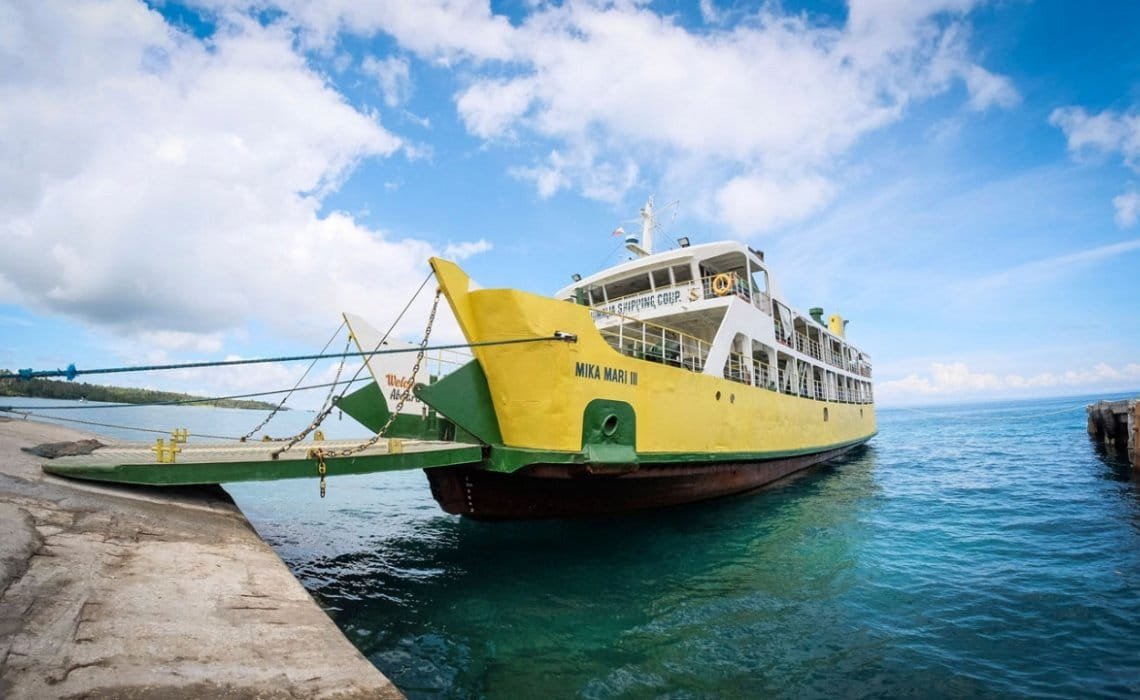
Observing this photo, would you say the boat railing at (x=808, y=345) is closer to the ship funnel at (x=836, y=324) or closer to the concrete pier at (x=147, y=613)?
the ship funnel at (x=836, y=324)

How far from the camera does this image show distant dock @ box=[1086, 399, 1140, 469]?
585 inches

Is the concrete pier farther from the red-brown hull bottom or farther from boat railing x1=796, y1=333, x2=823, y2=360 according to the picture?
boat railing x1=796, y1=333, x2=823, y2=360

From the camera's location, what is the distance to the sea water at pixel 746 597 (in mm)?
4203

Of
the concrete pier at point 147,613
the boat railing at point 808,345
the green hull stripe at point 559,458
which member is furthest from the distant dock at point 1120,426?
the concrete pier at point 147,613

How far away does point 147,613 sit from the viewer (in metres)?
2.85

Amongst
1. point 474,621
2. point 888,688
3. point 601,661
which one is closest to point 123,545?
point 474,621

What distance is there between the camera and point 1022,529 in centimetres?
857

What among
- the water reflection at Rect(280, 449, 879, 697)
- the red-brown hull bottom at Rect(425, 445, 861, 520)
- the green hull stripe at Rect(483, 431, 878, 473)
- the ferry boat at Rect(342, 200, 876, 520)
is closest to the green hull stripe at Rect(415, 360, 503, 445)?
the ferry boat at Rect(342, 200, 876, 520)

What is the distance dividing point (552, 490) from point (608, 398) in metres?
1.62

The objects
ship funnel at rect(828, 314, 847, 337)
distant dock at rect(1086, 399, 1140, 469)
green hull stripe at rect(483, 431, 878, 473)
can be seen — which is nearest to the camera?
green hull stripe at rect(483, 431, 878, 473)

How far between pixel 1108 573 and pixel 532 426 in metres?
7.66

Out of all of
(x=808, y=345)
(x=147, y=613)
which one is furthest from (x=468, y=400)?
(x=808, y=345)

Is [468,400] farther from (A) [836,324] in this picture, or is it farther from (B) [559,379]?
(A) [836,324]

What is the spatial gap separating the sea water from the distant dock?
6202 millimetres
